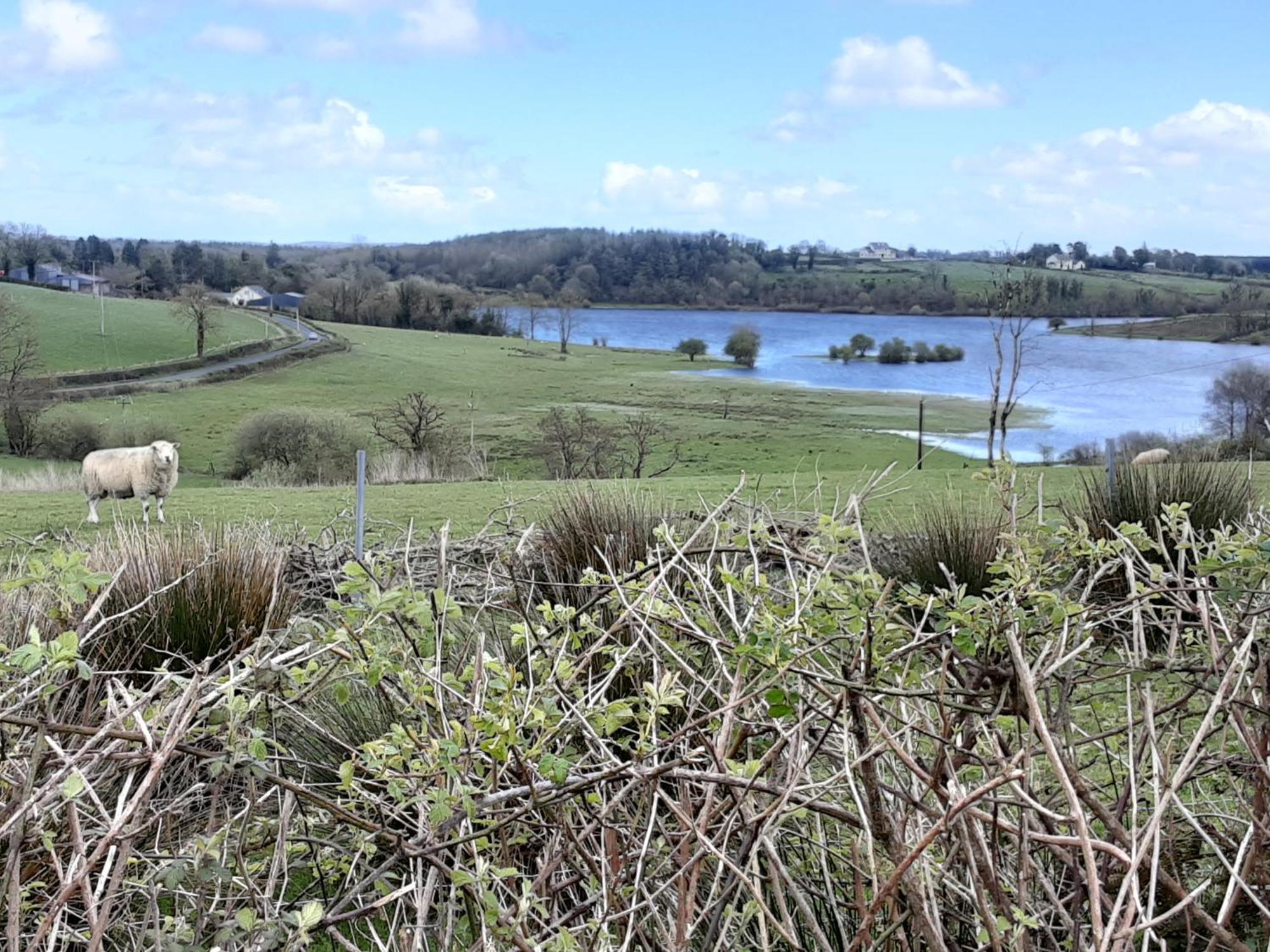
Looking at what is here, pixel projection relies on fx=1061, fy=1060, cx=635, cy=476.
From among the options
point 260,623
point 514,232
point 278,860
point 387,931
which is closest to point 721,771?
point 278,860

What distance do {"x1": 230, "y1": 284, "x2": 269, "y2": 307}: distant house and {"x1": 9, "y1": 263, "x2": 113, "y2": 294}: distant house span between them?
11.9m

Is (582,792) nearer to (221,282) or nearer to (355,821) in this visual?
(355,821)

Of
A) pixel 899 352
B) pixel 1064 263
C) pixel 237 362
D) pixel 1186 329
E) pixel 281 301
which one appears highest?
pixel 1064 263

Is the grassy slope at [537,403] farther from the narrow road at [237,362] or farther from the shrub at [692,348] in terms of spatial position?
the narrow road at [237,362]

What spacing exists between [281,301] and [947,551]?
111 meters

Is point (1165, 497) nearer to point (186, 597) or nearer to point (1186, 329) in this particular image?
point (186, 597)

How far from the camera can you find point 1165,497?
311 inches

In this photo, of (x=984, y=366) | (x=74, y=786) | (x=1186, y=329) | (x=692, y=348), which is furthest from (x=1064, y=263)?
(x=74, y=786)

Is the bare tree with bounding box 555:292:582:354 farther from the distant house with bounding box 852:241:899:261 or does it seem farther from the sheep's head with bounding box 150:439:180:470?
the sheep's head with bounding box 150:439:180:470

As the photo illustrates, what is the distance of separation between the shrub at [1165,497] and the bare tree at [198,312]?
253 feet

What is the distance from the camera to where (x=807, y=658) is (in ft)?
7.52

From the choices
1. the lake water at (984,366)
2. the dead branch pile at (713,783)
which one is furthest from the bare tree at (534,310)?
the dead branch pile at (713,783)

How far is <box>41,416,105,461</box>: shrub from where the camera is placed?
166 feet

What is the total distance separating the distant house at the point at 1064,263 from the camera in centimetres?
5088
